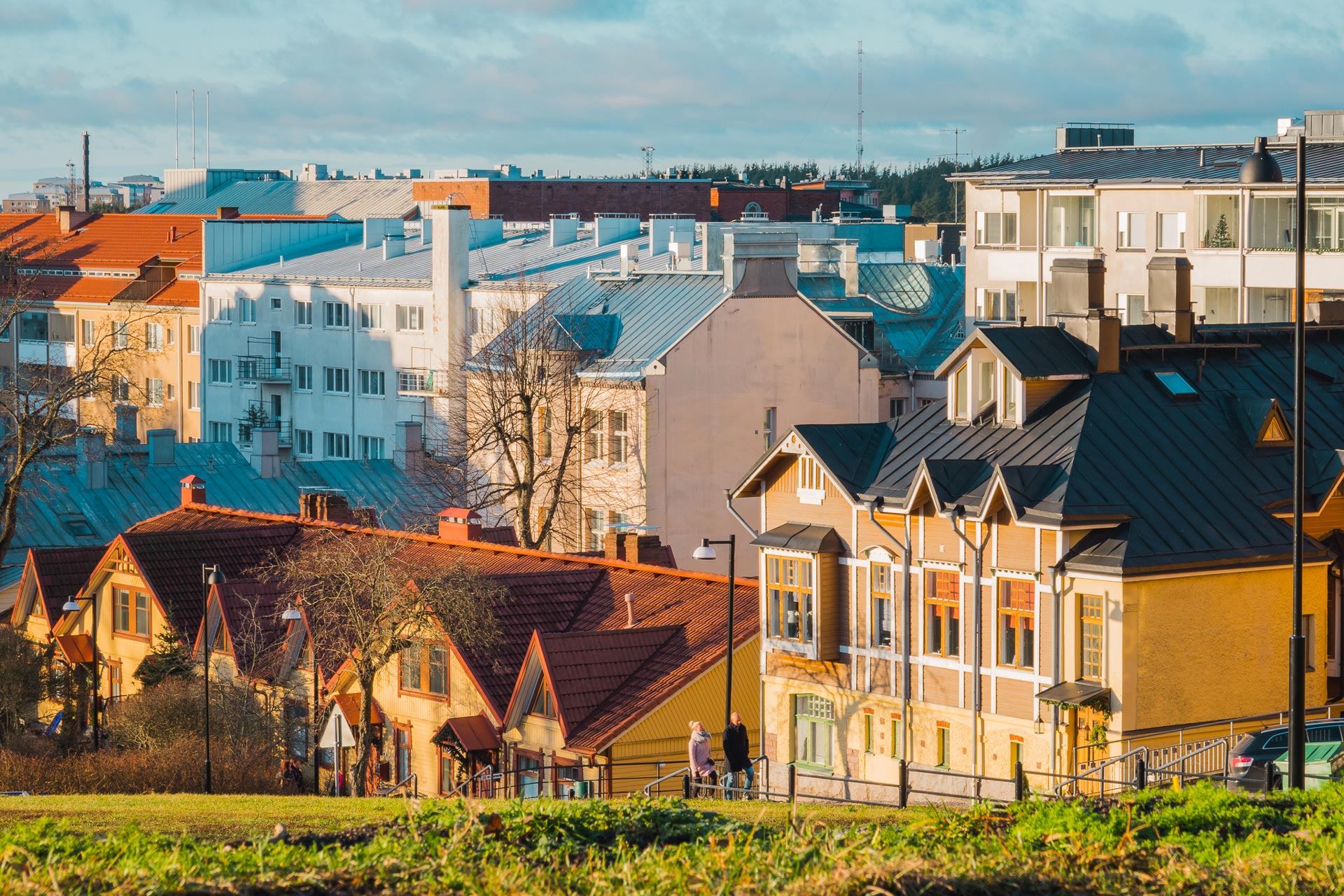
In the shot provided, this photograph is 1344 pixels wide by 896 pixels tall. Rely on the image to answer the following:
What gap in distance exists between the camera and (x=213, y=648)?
47031mm

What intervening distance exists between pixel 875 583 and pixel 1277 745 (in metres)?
9.99

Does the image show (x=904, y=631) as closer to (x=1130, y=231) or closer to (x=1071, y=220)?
(x=1130, y=231)

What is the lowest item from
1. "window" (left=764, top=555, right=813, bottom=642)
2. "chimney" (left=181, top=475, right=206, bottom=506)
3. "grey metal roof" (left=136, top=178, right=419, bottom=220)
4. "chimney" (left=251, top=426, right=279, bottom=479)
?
"window" (left=764, top=555, right=813, bottom=642)

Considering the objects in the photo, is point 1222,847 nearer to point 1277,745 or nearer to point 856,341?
point 1277,745

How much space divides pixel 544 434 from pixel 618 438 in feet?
10.4

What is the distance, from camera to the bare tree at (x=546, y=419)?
208 ft

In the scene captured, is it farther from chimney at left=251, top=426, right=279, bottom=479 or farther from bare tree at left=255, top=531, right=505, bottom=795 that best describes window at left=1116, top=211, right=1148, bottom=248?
bare tree at left=255, top=531, right=505, bottom=795

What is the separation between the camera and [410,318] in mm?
85062

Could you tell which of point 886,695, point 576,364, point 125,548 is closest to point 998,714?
point 886,695

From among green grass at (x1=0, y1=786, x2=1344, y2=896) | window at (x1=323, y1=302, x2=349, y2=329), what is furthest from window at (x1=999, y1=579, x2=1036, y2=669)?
window at (x1=323, y1=302, x2=349, y2=329)

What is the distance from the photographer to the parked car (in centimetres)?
2681

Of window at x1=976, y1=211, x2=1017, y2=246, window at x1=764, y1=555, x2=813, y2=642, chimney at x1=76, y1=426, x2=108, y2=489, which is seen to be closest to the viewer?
window at x1=764, y1=555, x2=813, y2=642

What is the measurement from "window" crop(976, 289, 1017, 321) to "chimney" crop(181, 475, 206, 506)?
26.6m


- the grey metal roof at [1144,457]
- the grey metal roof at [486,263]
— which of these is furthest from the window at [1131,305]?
the grey metal roof at [1144,457]
